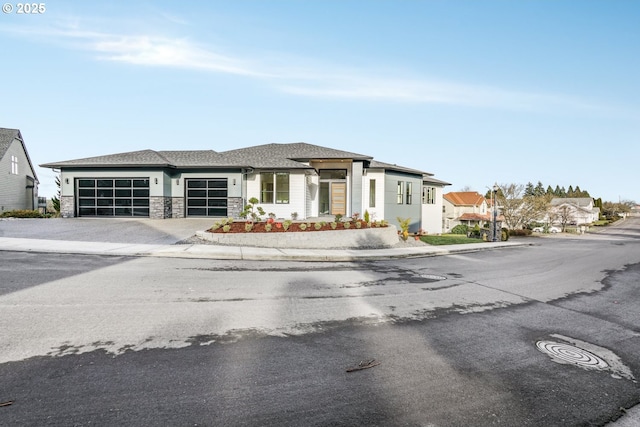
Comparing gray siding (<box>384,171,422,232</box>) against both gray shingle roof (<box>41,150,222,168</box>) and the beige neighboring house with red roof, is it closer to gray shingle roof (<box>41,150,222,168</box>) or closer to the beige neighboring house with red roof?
gray shingle roof (<box>41,150,222,168</box>)

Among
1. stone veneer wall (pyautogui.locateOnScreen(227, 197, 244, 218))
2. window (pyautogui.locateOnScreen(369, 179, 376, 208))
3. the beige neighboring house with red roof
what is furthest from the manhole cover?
the beige neighboring house with red roof

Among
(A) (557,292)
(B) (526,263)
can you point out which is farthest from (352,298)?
(B) (526,263)

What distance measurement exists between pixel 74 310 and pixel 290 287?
4.16 m

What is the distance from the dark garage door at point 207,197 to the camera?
80.0 feet

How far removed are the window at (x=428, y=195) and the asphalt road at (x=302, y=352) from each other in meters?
26.5

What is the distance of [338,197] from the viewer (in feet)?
86.2

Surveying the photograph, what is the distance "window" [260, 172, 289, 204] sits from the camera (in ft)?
78.3

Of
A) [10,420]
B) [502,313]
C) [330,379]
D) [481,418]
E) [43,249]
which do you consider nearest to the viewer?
[10,420]

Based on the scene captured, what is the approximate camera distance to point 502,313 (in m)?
6.86

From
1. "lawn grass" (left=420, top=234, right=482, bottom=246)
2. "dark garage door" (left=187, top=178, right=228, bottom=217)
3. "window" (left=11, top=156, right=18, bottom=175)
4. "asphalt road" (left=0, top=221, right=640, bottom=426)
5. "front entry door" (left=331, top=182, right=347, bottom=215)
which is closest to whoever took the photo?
"asphalt road" (left=0, top=221, right=640, bottom=426)

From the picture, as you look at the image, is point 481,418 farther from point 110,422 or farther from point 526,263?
point 526,263

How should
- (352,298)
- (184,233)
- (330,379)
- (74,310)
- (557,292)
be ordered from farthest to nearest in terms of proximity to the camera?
1. (184,233)
2. (557,292)
3. (352,298)
4. (74,310)
5. (330,379)

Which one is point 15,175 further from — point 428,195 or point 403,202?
point 428,195

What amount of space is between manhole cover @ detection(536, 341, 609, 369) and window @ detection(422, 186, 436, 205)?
3071 centimetres
